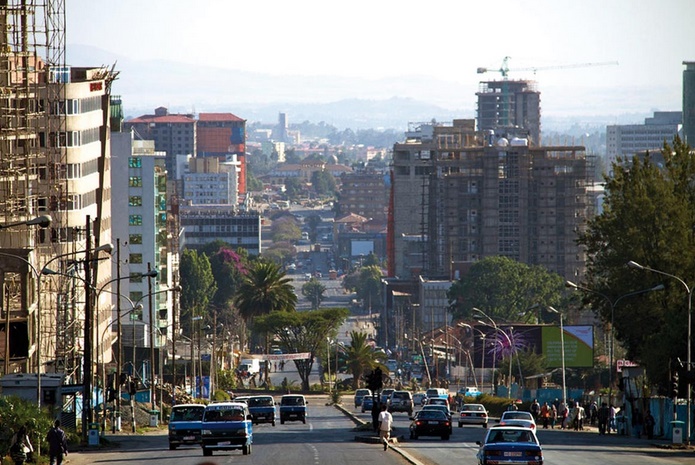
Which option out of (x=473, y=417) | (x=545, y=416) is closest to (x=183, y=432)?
(x=473, y=417)

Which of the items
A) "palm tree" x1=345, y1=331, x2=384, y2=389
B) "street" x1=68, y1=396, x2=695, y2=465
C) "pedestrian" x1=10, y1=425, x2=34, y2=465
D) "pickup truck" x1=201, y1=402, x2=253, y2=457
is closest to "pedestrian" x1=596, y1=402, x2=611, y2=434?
"street" x1=68, y1=396, x2=695, y2=465

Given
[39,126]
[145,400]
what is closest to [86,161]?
[39,126]

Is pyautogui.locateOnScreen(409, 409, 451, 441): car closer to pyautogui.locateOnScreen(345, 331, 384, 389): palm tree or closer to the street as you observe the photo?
the street

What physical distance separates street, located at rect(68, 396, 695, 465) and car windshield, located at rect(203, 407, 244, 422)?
4.26 ft

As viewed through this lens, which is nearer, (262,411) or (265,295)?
(262,411)

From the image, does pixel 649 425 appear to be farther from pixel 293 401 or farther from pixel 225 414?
pixel 225 414

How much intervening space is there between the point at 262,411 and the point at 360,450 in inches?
1149

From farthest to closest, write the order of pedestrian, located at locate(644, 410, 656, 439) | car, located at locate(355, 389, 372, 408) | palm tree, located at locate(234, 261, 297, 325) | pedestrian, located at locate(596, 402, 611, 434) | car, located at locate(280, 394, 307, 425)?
palm tree, located at locate(234, 261, 297, 325) → car, located at locate(355, 389, 372, 408) → car, located at locate(280, 394, 307, 425) → pedestrian, located at locate(596, 402, 611, 434) → pedestrian, located at locate(644, 410, 656, 439)

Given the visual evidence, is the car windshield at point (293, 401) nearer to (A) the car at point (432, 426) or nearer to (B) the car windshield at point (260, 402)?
(B) the car windshield at point (260, 402)

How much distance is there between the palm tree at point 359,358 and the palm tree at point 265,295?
1188 centimetres

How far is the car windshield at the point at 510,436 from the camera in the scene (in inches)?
1845

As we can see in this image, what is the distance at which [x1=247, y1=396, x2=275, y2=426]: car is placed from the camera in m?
86.8

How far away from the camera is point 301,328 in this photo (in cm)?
16400

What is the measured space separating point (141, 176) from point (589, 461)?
115490mm
